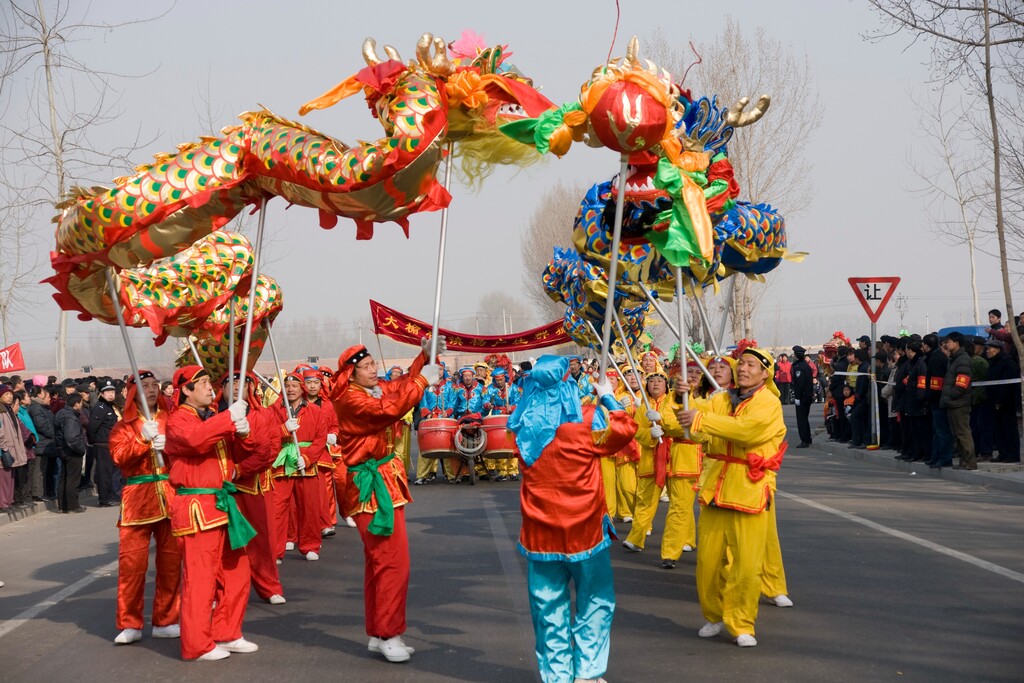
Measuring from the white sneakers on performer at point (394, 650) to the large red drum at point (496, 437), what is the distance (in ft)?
36.0

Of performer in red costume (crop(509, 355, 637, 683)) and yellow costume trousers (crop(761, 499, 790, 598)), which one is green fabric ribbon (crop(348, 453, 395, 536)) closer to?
performer in red costume (crop(509, 355, 637, 683))

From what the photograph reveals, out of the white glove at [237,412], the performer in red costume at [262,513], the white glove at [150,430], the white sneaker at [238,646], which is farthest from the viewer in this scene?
the performer in red costume at [262,513]

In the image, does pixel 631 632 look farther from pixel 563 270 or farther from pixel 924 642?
pixel 563 270

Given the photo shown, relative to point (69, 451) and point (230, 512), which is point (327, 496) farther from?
point (230, 512)

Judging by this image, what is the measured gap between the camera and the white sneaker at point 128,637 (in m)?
7.70

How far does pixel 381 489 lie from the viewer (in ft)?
23.5

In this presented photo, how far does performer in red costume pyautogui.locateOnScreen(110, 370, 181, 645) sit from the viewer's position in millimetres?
7953

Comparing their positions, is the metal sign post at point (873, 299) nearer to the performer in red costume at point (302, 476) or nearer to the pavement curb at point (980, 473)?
the pavement curb at point (980, 473)

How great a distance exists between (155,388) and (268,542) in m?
1.55

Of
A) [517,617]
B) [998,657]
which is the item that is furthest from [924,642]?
[517,617]

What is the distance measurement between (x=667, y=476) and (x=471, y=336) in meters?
8.55

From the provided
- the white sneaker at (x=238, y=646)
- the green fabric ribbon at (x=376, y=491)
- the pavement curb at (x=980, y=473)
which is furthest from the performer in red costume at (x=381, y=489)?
the pavement curb at (x=980, y=473)

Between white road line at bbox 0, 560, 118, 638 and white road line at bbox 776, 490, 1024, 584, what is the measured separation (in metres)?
7.24

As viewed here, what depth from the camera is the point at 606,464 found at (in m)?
12.0
